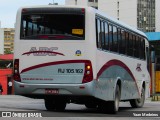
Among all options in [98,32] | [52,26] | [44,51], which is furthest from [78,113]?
[52,26]

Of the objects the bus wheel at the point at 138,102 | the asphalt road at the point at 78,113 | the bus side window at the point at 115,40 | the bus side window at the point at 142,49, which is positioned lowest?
the bus wheel at the point at 138,102

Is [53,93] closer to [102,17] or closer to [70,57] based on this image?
[70,57]

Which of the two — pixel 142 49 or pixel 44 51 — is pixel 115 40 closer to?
pixel 44 51

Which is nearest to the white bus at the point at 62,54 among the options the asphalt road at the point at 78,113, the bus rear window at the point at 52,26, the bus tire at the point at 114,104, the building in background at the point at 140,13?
the bus rear window at the point at 52,26

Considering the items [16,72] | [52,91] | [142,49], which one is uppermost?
[142,49]

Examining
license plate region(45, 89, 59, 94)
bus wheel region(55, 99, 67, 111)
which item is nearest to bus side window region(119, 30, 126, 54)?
bus wheel region(55, 99, 67, 111)

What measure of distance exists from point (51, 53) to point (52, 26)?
88 cm

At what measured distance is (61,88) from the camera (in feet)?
55.1

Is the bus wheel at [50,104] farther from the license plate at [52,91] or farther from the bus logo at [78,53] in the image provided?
the bus logo at [78,53]

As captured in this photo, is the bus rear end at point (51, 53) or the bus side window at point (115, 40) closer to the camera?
the bus rear end at point (51, 53)

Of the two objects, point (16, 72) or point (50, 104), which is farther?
point (50, 104)

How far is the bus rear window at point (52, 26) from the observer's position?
17.0 m

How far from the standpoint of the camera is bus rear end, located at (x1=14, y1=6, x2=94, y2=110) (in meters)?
16.8

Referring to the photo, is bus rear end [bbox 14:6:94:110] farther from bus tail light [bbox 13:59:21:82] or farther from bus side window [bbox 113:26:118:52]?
bus side window [bbox 113:26:118:52]
